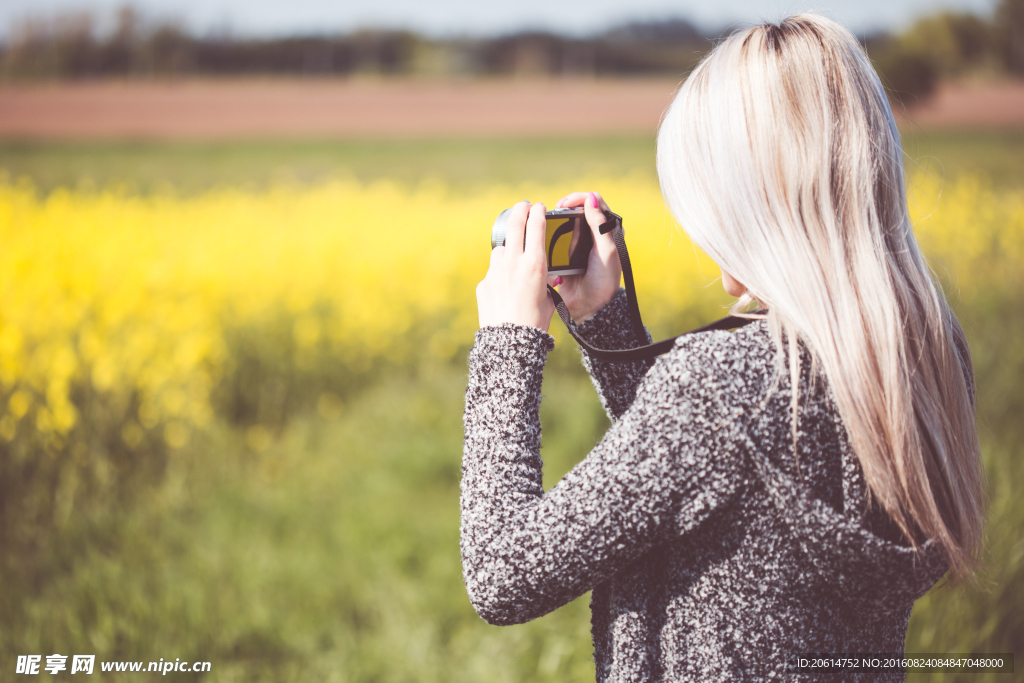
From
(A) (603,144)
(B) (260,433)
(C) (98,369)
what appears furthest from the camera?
(A) (603,144)

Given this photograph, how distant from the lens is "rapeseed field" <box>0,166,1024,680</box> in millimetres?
2369

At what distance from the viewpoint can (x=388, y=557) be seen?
110 inches

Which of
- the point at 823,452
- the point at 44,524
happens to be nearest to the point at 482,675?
the point at 823,452

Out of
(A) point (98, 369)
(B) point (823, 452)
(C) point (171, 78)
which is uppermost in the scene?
(C) point (171, 78)

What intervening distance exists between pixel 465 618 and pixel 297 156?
65.0 feet

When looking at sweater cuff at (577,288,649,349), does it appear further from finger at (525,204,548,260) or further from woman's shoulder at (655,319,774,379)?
Result: woman's shoulder at (655,319,774,379)

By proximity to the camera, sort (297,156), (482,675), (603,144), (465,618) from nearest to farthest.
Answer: (482,675) < (465,618) < (297,156) < (603,144)

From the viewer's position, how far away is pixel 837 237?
0.82m

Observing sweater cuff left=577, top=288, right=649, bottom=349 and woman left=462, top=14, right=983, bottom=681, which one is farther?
sweater cuff left=577, top=288, right=649, bottom=349

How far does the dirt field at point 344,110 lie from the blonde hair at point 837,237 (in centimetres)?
2372

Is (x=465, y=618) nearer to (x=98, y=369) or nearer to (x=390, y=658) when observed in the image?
(x=390, y=658)

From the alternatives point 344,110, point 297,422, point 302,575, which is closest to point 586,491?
point 302,575

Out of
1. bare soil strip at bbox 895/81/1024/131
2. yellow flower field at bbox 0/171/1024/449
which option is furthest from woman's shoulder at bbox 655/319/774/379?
bare soil strip at bbox 895/81/1024/131

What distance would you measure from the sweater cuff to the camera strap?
1 centimetres
